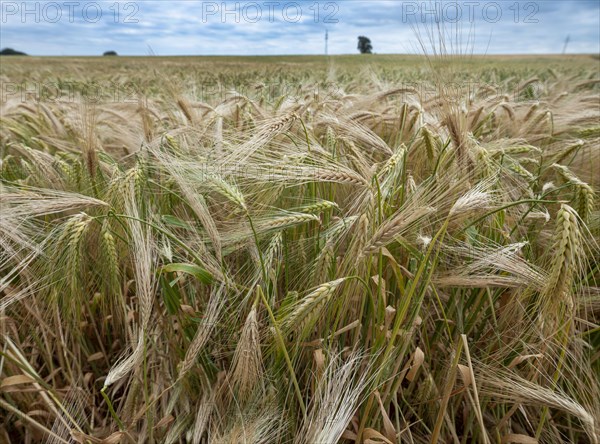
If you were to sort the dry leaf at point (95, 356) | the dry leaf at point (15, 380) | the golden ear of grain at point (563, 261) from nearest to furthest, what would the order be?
the golden ear of grain at point (563, 261), the dry leaf at point (15, 380), the dry leaf at point (95, 356)

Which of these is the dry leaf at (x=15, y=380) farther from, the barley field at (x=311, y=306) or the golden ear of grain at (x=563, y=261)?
the golden ear of grain at (x=563, y=261)

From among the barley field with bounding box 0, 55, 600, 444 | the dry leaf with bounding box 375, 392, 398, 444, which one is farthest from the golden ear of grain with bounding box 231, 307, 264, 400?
the dry leaf with bounding box 375, 392, 398, 444

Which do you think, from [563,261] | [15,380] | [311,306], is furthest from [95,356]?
[563,261]

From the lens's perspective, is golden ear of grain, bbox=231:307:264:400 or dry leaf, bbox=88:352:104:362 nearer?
golden ear of grain, bbox=231:307:264:400

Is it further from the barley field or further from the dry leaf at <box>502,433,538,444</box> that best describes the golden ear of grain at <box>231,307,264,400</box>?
the dry leaf at <box>502,433,538,444</box>

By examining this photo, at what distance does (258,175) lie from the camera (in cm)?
121

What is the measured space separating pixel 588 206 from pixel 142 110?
185 centimetres

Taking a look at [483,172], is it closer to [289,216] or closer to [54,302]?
[289,216]

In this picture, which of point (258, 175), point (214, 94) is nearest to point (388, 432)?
point (258, 175)

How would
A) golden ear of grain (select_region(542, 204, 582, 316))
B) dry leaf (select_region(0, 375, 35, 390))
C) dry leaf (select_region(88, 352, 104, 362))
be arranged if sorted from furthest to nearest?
dry leaf (select_region(88, 352, 104, 362))
dry leaf (select_region(0, 375, 35, 390))
golden ear of grain (select_region(542, 204, 582, 316))

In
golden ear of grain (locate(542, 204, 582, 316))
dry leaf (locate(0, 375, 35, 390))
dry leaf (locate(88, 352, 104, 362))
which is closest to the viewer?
golden ear of grain (locate(542, 204, 582, 316))

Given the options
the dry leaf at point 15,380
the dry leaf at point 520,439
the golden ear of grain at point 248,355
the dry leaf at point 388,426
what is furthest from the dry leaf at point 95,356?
the dry leaf at point 520,439

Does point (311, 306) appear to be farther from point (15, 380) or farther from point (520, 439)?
point (15, 380)

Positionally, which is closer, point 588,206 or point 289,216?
point 289,216
